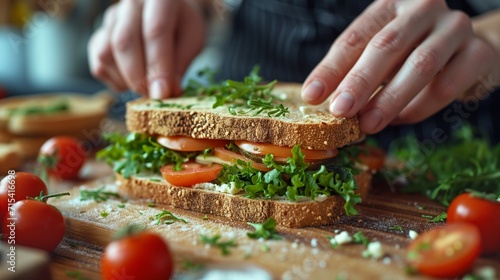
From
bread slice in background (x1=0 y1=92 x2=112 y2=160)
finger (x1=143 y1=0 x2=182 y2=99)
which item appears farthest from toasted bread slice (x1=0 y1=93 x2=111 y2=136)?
finger (x1=143 y1=0 x2=182 y2=99)

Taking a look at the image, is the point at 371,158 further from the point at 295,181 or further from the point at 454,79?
the point at 295,181

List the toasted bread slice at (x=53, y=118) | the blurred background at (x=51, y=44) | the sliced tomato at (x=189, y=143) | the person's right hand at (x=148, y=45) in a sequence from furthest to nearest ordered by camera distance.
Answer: the blurred background at (x=51, y=44) → the toasted bread slice at (x=53, y=118) → the person's right hand at (x=148, y=45) → the sliced tomato at (x=189, y=143)

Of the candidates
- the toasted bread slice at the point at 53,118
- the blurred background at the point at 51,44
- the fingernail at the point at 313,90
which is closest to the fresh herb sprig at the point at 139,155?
the fingernail at the point at 313,90

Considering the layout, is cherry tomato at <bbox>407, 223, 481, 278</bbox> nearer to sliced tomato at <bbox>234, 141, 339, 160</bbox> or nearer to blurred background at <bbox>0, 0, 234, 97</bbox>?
sliced tomato at <bbox>234, 141, 339, 160</bbox>

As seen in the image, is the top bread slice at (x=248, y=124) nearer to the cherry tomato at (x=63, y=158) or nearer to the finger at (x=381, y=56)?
the finger at (x=381, y=56)

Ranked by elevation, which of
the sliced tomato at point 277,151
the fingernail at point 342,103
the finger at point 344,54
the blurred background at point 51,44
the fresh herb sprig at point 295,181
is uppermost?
the finger at point 344,54

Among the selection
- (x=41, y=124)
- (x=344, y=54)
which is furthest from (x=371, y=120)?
(x=41, y=124)
